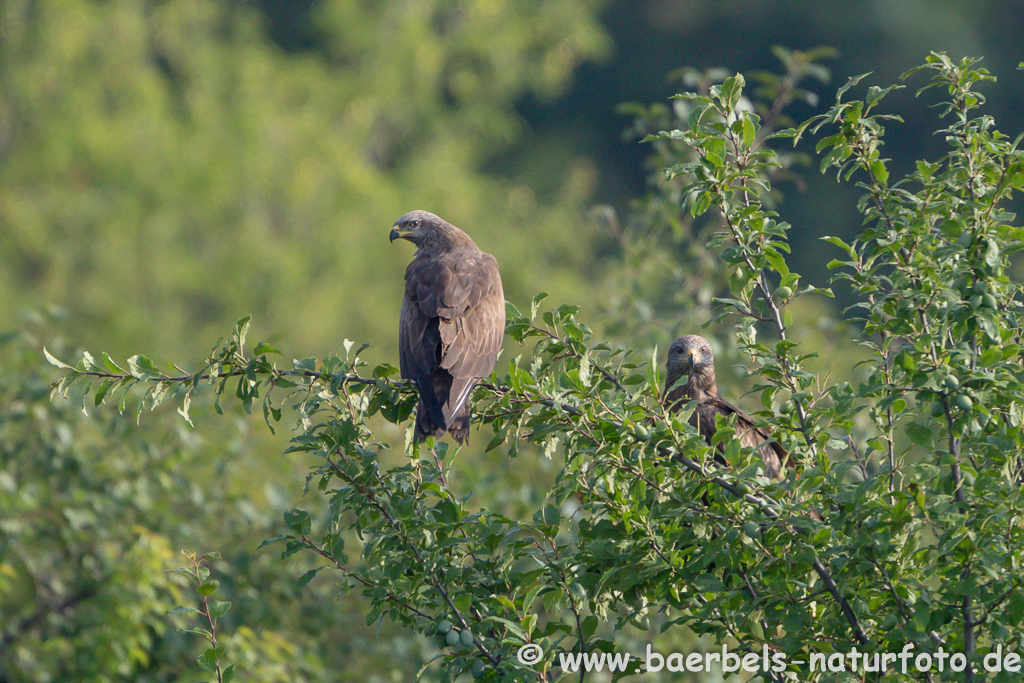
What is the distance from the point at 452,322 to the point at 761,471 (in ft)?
5.21

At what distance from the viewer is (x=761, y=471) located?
2.77 metres

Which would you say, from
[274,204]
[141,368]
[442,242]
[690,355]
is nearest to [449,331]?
[442,242]

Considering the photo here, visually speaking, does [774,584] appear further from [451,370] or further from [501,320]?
[501,320]

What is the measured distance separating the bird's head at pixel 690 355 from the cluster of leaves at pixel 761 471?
5.98ft

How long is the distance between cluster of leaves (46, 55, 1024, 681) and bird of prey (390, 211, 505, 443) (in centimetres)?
48

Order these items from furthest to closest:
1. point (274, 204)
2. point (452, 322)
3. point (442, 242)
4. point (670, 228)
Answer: point (274, 204) < point (670, 228) < point (442, 242) < point (452, 322)

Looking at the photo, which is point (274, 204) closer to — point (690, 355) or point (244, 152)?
point (244, 152)

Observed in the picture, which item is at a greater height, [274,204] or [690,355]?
[274,204]

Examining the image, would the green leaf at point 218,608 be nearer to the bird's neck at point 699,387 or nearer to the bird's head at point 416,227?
the bird's neck at point 699,387

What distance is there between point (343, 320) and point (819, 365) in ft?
32.7

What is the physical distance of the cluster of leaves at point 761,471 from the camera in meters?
2.48

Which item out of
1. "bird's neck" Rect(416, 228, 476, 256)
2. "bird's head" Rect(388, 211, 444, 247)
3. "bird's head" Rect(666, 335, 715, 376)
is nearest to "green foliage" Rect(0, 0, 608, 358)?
"bird's head" Rect(388, 211, 444, 247)

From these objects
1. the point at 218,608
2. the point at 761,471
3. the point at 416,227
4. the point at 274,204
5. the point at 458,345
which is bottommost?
the point at 218,608

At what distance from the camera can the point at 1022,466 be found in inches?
105
